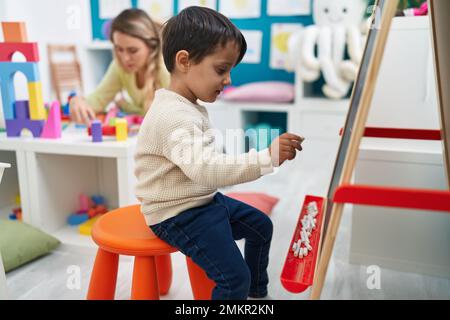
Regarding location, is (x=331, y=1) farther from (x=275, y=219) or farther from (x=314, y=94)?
(x=275, y=219)

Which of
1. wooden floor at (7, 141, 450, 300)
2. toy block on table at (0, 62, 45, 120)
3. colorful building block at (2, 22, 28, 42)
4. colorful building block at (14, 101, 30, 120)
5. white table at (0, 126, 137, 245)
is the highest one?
colorful building block at (2, 22, 28, 42)

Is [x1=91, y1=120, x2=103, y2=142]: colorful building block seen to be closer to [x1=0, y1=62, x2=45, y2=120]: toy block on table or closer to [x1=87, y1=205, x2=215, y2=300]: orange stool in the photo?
[x1=0, y1=62, x2=45, y2=120]: toy block on table

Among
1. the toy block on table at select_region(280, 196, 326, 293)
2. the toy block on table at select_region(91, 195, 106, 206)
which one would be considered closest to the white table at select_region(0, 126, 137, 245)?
the toy block on table at select_region(91, 195, 106, 206)

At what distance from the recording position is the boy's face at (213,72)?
2.84 feet

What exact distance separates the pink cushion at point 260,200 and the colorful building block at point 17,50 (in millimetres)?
871

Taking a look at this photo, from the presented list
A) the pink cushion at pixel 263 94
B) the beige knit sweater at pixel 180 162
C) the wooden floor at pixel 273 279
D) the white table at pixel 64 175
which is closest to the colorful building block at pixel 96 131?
the white table at pixel 64 175

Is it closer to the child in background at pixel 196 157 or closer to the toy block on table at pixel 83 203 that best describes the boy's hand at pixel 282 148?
the child in background at pixel 196 157

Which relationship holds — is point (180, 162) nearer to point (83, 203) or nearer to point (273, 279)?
point (273, 279)

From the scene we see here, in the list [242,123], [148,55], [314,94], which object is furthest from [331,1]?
[148,55]

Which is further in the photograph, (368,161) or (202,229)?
(368,161)

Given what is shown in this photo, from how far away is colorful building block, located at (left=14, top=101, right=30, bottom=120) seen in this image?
1.37m

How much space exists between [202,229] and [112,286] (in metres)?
0.29

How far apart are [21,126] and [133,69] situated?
452 mm

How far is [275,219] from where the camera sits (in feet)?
5.73
